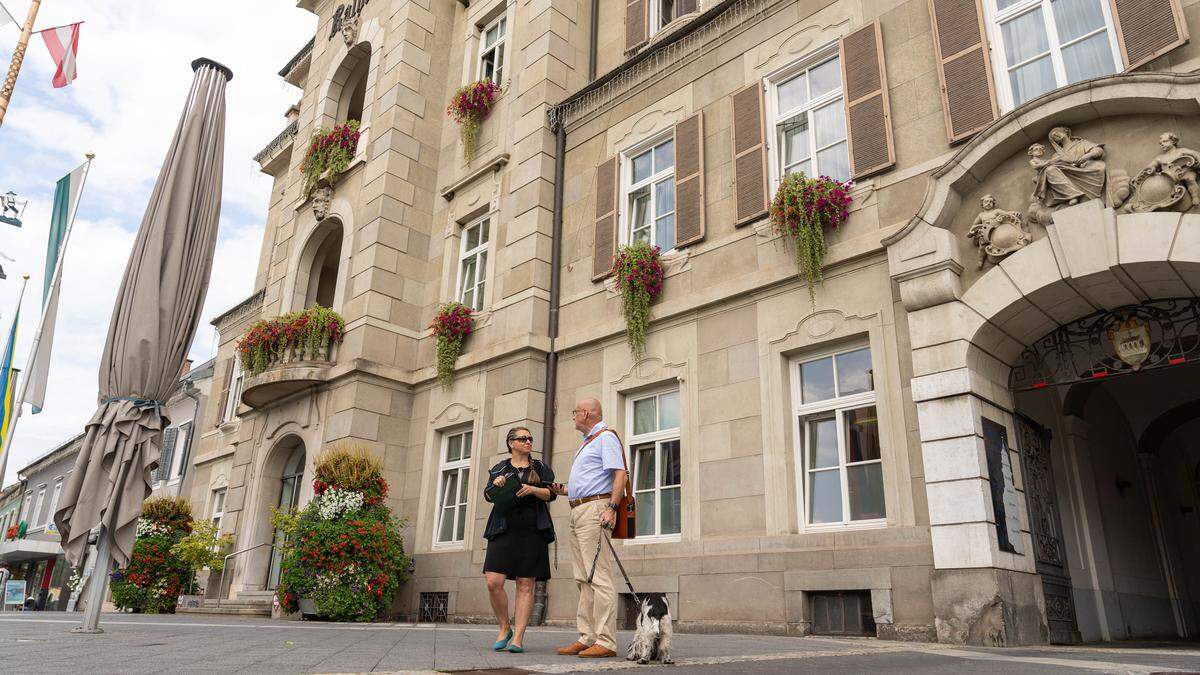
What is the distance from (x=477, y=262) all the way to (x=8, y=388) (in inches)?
466

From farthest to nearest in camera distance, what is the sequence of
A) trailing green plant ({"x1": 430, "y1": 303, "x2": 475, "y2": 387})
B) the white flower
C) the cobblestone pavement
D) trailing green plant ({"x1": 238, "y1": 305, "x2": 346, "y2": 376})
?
trailing green plant ({"x1": 238, "y1": 305, "x2": 346, "y2": 376}), trailing green plant ({"x1": 430, "y1": 303, "x2": 475, "y2": 387}), the white flower, the cobblestone pavement

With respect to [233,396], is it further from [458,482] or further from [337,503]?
[337,503]

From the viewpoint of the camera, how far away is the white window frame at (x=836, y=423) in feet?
26.1

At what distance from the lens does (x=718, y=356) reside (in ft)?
31.6

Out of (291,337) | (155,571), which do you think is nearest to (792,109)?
(291,337)

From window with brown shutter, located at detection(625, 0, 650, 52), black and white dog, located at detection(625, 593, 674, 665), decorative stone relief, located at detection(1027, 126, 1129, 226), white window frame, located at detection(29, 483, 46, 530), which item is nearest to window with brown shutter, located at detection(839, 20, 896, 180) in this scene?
decorative stone relief, located at detection(1027, 126, 1129, 226)

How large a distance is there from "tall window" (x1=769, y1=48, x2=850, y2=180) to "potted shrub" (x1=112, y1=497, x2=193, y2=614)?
12.9m

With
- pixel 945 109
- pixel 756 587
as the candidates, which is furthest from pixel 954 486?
pixel 945 109

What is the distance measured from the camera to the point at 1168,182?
6.52 metres

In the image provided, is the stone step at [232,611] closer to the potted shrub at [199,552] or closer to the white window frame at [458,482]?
the potted shrub at [199,552]

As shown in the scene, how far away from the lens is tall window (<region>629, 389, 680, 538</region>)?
9.74 m

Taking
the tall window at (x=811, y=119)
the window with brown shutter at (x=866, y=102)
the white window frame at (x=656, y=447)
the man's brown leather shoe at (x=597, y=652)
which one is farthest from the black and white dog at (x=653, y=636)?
the tall window at (x=811, y=119)

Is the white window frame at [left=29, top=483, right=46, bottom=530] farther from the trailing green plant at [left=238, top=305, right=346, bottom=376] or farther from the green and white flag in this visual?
the trailing green plant at [left=238, top=305, right=346, bottom=376]

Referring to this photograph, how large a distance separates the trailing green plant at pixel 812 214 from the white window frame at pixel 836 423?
79cm
